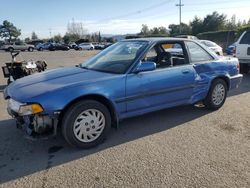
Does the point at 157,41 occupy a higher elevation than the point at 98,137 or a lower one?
higher

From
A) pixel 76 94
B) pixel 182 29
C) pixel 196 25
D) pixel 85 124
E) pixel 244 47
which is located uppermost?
pixel 196 25

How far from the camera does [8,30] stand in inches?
3600

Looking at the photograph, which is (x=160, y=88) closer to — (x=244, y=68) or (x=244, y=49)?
(x=244, y=49)

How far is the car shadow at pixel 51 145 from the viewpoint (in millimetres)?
3434

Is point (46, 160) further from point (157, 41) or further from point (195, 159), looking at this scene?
point (157, 41)

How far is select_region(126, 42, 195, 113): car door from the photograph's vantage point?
13.9 ft

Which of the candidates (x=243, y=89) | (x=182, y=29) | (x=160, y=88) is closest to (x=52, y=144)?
(x=160, y=88)

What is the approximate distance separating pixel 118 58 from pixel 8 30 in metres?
97.2

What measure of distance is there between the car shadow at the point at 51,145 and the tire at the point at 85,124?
0.13 meters

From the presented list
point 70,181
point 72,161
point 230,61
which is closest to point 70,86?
point 72,161

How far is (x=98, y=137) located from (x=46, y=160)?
0.80 meters

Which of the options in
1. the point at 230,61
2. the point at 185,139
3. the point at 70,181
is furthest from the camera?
the point at 230,61

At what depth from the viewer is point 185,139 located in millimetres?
4195

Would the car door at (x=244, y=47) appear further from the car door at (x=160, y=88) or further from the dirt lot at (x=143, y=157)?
the car door at (x=160, y=88)
